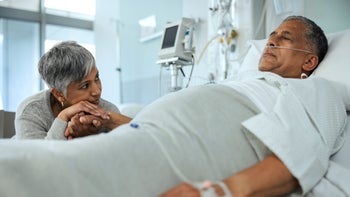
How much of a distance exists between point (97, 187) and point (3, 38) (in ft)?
14.1

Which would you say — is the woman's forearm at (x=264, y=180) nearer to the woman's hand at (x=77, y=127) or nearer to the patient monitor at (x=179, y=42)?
the woman's hand at (x=77, y=127)

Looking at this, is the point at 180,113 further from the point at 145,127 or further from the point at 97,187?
the point at 97,187

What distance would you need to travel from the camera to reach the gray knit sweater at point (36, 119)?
4.71 feet

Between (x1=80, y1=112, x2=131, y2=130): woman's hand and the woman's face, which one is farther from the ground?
Result: the woman's face

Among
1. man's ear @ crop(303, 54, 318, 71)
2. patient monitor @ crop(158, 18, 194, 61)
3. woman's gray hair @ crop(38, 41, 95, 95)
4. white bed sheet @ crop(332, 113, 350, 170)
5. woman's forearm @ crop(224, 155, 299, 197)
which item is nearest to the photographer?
woman's forearm @ crop(224, 155, 299, 197)

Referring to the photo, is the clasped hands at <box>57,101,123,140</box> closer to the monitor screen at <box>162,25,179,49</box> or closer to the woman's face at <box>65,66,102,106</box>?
the woman's face at <box>65,66,102,106</box>

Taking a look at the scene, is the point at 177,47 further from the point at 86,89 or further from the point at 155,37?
the point at 155,37

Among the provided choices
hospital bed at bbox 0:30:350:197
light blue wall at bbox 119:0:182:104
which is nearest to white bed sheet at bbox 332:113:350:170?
hospital bed at bbox 0:30:350:197

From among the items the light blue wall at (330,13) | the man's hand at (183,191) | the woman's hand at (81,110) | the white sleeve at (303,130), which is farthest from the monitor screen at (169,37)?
the man's hand at (183,191)

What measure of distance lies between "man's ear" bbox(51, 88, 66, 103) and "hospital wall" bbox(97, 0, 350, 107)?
4.92 ft

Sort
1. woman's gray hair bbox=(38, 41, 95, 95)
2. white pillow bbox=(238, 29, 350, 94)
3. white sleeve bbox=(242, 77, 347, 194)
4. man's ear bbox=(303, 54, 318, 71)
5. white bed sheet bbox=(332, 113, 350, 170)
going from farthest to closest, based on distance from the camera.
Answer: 1. man's ear bbox=(303, 54, 318, 71)
2. white pillow bbox=(238, 29, 350, 94)
3. woman's gray hair bbox=(38, 41, 95, 95)
4. white bed sheet bbox=(332, 113, 350, 170)
5. white sleeve bbox=(242, 77, 347, 194)

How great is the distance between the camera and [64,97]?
1.52 meters

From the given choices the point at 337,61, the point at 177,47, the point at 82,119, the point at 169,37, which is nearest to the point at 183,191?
the point at 82,119

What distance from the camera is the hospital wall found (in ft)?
8.09
